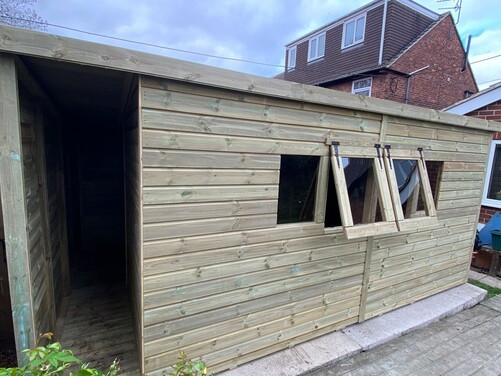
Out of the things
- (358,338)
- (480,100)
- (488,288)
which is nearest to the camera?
(358,338)

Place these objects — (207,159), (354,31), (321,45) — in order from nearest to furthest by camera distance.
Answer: (207,159) → (354,31) → (321,45)

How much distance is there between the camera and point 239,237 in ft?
6.98

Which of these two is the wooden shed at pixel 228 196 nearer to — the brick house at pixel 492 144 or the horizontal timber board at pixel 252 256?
the horizontal timber board at pixel 252 256

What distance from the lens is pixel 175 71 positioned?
165cm

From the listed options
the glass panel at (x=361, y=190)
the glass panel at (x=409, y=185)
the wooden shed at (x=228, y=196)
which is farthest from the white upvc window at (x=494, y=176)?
the glass panel at (x=361, y=190)

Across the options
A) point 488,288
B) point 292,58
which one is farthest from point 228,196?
point 292,58

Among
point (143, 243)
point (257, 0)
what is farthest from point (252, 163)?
point (257, 0)

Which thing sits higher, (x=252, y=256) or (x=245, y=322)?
(x=252, y=256)

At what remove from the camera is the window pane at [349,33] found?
1141 centimetres

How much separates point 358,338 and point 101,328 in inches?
103

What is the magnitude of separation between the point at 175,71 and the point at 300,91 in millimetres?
954

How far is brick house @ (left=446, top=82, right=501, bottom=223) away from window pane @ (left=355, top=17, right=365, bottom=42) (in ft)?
23.4

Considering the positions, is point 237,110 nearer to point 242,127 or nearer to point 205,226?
Result: point 242,127

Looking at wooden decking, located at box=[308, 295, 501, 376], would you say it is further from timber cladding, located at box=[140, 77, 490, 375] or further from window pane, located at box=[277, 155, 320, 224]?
window pane, located at box=[277, 155, 320, 224]
